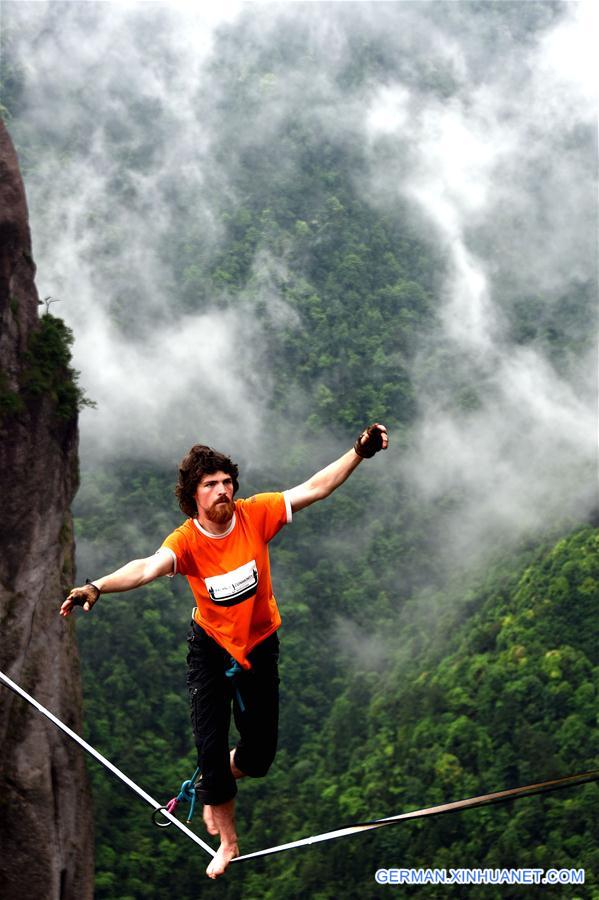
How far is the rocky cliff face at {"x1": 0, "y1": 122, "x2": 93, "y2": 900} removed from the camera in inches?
821

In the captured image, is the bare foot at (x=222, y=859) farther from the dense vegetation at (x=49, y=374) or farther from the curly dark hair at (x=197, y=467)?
the dense vegetation at (x=49, y=374)

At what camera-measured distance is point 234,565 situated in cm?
733

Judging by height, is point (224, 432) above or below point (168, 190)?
below

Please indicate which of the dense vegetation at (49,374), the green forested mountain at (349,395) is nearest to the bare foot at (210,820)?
the dense vegetation at (49,374)

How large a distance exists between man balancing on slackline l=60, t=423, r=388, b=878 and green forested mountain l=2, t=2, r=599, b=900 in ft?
98.5

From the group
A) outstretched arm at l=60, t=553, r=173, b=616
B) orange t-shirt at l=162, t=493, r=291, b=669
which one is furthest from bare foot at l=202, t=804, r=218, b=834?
outstretched arm at l=60, t=553, r=173, b=616

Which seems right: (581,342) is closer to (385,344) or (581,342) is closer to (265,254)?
(385,344)

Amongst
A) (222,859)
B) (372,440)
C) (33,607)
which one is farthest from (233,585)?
(33,607)

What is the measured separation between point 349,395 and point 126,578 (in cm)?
8344

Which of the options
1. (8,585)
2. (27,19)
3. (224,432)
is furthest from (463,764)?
(27,19)

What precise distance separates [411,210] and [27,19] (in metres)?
38.3

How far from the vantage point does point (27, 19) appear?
348 feet

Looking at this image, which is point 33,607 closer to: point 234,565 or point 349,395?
point 234,565

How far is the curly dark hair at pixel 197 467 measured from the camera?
7.18 m
